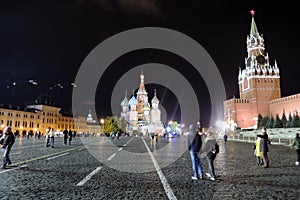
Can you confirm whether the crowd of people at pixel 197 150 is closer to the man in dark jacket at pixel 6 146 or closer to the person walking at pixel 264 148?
the person walking at pixel 264 148

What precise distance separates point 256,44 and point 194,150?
4313 inches

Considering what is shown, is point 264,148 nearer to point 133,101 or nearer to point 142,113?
point 142,113

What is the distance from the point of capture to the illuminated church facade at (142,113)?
12288 centimetres

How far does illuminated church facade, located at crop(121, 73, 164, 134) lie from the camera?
403ft

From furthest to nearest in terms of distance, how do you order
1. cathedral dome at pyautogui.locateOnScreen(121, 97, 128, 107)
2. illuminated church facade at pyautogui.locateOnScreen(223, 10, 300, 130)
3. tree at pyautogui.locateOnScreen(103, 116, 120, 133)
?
1. cathedral dome at pyautogui.locateOnScreen(121, 97, 128, 107)
2. illuminated church facade at pyautogui.locateOnScreen(223, 10, 300, 130)
3. tree at pyautogui.locateOnScreen(103, 116, 120, 133)

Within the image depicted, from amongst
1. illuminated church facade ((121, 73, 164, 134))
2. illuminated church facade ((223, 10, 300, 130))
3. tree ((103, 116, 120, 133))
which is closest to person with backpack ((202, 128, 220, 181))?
tree ((103, 116, 120, 133))

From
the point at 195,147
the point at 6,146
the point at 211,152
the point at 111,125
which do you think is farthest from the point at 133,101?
the point at 211,152

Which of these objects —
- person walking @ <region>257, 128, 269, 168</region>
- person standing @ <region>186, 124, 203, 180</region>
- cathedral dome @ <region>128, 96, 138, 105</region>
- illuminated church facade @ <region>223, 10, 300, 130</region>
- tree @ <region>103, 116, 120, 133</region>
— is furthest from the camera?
cathedral dome @ <region>128, 96, 138, 105</region>

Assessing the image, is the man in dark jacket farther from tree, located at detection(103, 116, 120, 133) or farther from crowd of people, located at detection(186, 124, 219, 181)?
tree, located at detection(103, 116, 120, 133)

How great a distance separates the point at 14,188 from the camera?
654cm

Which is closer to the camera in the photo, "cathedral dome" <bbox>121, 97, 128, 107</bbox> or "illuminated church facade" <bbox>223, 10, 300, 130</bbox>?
"illuminated church facade" <bbox>223, 10, 300, 130</bbox>

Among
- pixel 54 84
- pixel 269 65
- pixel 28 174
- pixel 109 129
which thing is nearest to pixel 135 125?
pixel 109 129

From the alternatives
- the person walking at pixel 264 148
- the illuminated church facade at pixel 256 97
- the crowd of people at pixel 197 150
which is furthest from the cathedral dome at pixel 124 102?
the crowd of people at pixel 197 150

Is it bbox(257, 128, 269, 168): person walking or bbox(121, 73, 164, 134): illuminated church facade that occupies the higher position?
bbox(121, 73, 164, 134): illuminated church facade
